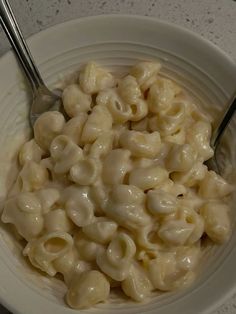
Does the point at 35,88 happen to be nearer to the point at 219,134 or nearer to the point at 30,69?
the point at 30,69

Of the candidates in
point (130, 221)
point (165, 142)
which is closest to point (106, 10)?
A: point (165, 142)

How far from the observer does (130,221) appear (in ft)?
2.78

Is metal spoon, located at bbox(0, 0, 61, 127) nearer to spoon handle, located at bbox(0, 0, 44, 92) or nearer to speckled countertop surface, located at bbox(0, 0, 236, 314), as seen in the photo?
spoon handle, located at bbox(0, 0, 44, 92)

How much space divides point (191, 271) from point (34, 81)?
1.36 feet

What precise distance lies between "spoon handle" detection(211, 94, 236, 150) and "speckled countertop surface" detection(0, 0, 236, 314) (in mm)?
242

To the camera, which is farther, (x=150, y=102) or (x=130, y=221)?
(x=150, y=102)

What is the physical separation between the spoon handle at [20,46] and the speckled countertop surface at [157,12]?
157 millimetres

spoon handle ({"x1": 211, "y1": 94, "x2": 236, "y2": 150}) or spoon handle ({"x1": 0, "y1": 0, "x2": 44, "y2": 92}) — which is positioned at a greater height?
spoon handle ({"x1": 0, "y1": 0, "x2": 44, "y2": 92})

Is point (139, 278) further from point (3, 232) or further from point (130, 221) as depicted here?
point (3, 232)

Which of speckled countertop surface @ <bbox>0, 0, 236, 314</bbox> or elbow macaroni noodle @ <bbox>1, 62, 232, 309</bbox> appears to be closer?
elbow macaroni noodle @ <bbox>1, 62, 232, 309</bbox>

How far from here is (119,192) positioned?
86cm

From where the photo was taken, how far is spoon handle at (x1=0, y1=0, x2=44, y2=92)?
95cm

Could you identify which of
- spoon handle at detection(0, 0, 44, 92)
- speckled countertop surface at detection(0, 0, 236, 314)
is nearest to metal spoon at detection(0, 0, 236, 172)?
spoon handle at detection(0, 0, 44, 92)

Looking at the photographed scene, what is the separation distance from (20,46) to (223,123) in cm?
37
